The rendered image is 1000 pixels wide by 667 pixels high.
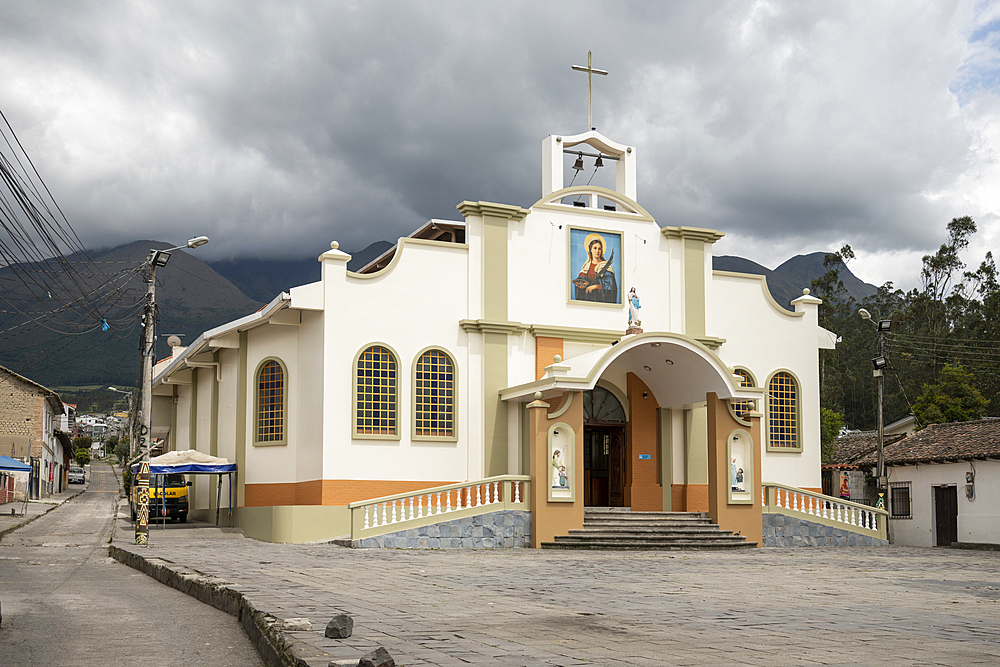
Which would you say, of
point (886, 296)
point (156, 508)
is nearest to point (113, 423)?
point (886, 296)

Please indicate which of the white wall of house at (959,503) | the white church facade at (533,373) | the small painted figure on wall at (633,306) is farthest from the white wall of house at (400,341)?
the white wall of house at (959,503)

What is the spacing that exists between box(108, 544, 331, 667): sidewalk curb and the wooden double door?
43.3ft

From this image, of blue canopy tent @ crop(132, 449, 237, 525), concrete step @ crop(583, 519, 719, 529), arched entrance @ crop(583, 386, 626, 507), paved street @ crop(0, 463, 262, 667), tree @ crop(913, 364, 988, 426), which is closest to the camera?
paved street @ crop(0, 463, 262, 667)

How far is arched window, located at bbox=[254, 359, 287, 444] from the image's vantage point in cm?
2492

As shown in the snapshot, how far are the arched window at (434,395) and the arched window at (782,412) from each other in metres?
9.24

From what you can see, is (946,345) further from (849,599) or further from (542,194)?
(849,599)

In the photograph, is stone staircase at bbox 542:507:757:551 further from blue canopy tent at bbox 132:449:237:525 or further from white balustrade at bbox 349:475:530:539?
blue canopy tent at bbox 132:449:237:525

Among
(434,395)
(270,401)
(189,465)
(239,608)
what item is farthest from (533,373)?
(239,608)

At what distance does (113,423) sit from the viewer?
17588 centimetres

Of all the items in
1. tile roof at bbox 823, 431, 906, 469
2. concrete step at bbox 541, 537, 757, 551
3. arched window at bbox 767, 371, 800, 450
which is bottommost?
concrete step at bbox 541, 537, 757, 551

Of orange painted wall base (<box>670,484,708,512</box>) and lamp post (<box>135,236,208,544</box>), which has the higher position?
lamp post (<box>135,236,208,544</box>)

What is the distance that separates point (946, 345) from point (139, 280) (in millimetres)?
41101

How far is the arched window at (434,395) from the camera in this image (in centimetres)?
2400

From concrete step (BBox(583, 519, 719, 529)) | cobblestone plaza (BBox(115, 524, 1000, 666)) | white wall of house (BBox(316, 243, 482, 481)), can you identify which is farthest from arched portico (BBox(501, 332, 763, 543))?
cobblestone plaza (BBox(115, 524, 1000, 666))
